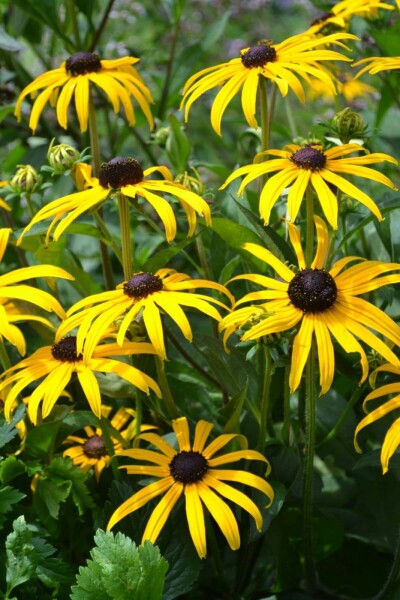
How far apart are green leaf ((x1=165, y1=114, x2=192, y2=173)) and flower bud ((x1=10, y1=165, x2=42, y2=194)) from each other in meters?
0.22

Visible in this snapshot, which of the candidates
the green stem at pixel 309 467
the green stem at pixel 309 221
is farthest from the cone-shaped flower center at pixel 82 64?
the green stem at pixel 309 467

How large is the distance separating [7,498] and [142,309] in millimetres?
222

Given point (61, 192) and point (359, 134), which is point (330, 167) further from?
point (61, 192)

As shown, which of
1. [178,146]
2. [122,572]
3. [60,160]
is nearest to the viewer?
[122,572]

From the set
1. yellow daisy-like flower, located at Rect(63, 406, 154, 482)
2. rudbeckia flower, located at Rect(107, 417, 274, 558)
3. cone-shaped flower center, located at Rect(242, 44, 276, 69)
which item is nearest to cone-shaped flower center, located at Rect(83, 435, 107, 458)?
yellow daisy-like flower, located at Rect(63, 406, 154, 482)

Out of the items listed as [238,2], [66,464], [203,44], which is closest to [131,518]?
[66,464]

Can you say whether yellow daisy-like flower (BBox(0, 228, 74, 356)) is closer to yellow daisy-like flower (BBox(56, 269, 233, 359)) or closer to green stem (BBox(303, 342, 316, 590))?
yellow daisy-like flower (BBox(56, 269, 233, 359))

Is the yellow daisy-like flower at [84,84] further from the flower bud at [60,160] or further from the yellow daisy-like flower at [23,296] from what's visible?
the yellow daisy-like flower at [23,296]

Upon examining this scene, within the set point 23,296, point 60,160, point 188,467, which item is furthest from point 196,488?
point 60,160

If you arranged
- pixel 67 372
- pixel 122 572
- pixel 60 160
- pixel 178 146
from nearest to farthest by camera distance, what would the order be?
pixel 122 572 → pixel 67 372 → pixel 60 160 → pixel 178 146

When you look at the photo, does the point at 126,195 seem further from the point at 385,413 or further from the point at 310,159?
the point at 385,413

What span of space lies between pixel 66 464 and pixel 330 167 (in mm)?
391

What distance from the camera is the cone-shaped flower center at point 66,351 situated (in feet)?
2.79

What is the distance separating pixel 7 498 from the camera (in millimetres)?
828
